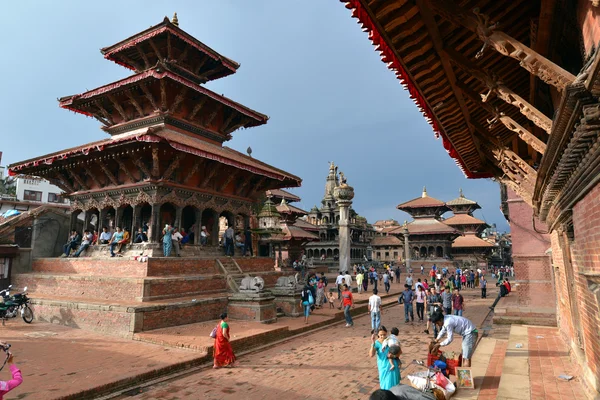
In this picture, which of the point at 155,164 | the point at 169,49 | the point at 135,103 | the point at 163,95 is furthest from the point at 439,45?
the point at 169,49

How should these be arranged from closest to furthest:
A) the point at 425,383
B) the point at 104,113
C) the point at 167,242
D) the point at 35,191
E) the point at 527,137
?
the point at 527,137
the point at 425,383
the point at 167,242
the point at 104,113
the point at 35,191

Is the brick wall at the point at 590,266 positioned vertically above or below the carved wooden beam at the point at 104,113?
below

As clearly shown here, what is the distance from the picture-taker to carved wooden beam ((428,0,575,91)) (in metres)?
3.06

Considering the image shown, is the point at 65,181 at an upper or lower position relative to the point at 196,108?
lower

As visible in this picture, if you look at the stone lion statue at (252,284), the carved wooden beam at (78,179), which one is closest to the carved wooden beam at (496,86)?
the stone lion statue at (252,284)

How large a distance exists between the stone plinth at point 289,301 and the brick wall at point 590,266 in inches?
396

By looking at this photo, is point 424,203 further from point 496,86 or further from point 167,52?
→ point 496,86

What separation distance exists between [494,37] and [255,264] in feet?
49.3

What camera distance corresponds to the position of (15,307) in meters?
12.3

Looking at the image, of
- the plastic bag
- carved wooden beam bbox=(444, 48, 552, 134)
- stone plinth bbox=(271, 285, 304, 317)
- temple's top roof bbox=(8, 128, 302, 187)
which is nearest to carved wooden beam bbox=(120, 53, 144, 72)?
temple's top roof bbox=(8, 128, 302, 187)

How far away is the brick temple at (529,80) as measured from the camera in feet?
9.59

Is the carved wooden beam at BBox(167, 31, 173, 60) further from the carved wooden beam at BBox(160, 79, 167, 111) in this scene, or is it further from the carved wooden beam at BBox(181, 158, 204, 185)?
the carved wooden beam at BBox(181, 158, 204, 185)

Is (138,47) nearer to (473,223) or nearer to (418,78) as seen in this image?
(418,78)

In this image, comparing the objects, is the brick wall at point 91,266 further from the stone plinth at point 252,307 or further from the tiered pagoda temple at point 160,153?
the stone plinth at point 252,307
